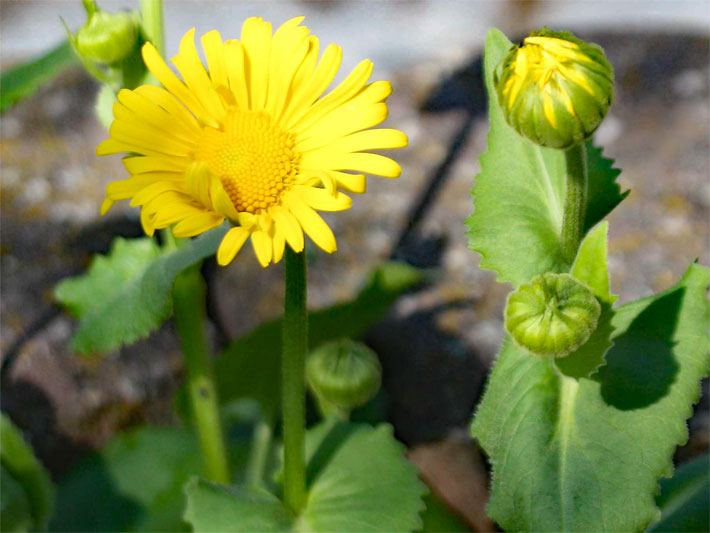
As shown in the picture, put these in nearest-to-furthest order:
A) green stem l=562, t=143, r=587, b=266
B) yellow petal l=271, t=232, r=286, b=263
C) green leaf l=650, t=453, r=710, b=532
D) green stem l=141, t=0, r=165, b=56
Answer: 1. yellow petal l=271, t=232, r=286, b=263
2. green stem l=562, t=143, r=587, b=266
3. green stem l=141, t=0, r=165, b=56
4. green leaf l=650, t=453, r=710, b=532

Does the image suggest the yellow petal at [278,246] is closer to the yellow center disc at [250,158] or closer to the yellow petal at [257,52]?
the yellow center disc at [250,158]

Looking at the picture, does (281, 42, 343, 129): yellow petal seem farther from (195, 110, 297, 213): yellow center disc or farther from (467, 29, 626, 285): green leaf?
(467, 29, 626, 285): green leaf

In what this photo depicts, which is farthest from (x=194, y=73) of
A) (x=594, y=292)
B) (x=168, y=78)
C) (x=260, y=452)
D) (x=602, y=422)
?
(x=260, y=452)

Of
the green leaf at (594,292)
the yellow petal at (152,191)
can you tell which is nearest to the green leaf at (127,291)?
the yellow petal at (152,191)

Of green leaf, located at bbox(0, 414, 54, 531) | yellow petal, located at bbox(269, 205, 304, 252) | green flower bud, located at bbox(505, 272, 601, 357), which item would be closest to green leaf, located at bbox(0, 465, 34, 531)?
green leaf, located at bbox(0, 414, 54, 531)

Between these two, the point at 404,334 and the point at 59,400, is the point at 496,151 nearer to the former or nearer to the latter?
the point at 404,334
